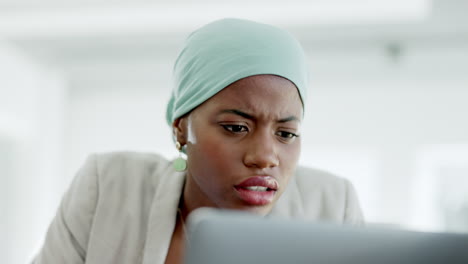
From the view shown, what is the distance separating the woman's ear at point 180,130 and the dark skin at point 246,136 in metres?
0.07

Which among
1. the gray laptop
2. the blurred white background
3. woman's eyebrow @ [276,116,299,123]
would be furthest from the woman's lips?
the blurred white background

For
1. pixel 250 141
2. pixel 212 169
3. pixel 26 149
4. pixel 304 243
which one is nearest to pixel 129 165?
pixel 212 169

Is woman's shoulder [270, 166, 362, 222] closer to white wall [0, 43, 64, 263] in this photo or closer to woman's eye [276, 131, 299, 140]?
woman's eye [276, 131, 299, 140]

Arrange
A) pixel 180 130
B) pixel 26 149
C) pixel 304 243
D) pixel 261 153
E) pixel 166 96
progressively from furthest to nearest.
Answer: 1. pixel 166 96
2. pixel 26 149
3. pixel 180 130
4. pixel 261 153
5. pixel 304 243

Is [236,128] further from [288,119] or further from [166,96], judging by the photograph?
[166,96]

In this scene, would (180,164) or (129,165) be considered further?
(129,165)

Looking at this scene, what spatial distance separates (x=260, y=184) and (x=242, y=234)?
0.60 metres

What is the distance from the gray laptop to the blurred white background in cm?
400

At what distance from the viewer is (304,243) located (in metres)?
0.59

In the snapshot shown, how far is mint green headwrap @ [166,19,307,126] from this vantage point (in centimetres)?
122

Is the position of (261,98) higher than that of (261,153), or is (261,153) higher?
(261,98)

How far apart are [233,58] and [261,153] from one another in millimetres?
205

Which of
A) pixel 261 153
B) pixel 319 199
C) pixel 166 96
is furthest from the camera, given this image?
pixel 166 96

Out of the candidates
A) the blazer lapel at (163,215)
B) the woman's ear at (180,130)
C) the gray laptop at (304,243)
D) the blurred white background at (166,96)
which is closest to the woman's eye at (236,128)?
the woman's ear at (180,130)
